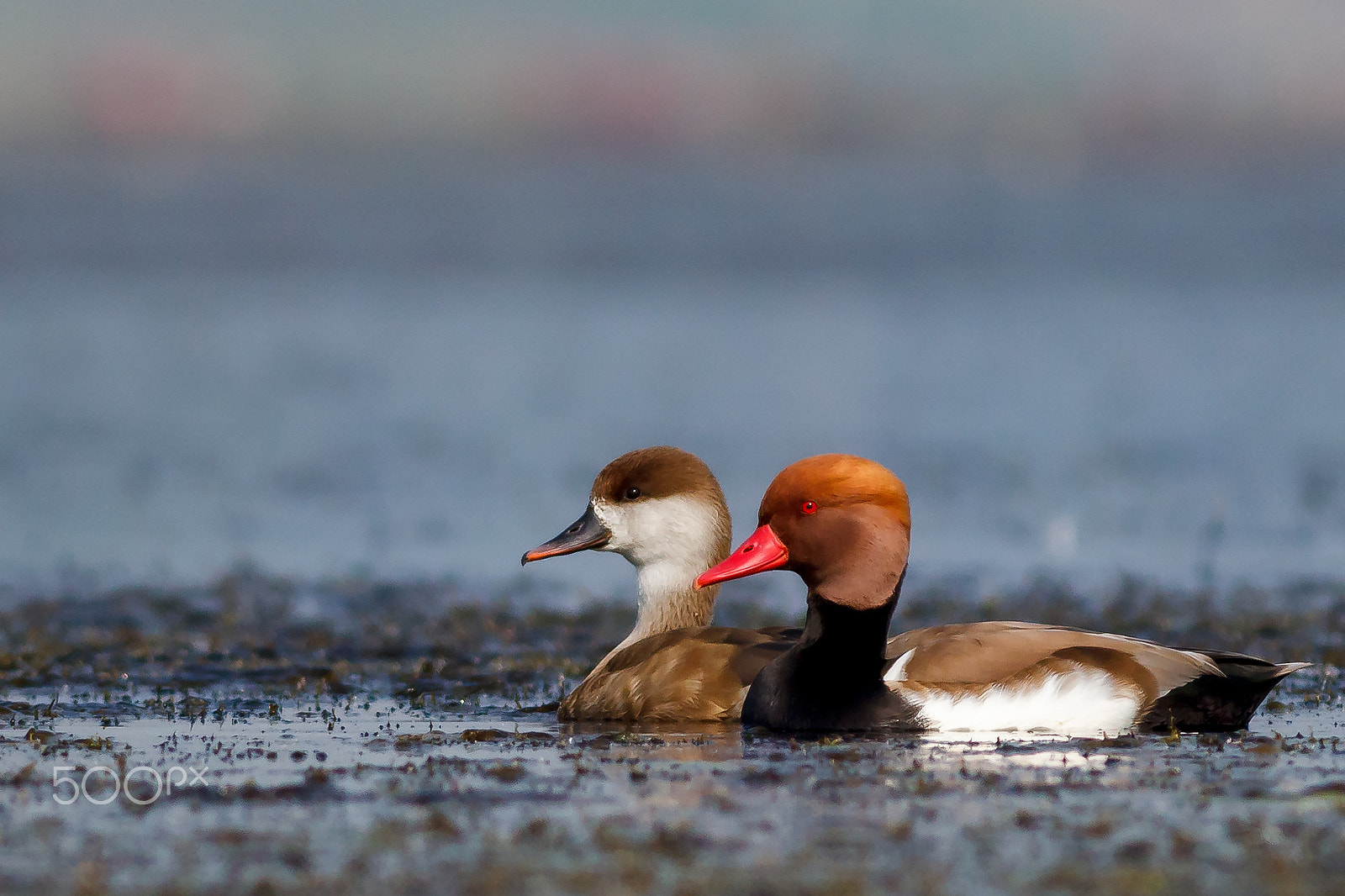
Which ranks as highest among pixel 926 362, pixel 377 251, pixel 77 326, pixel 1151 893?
pixel 377 251

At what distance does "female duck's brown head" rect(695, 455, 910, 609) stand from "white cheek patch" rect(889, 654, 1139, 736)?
26.3 inches

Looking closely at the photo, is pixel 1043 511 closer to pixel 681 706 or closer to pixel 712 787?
pixel 681 706

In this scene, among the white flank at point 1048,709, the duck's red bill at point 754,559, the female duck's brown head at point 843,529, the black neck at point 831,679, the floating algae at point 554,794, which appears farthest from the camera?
the duck's red bill at point 754,559

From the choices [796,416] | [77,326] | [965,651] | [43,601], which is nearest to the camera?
[965,651]

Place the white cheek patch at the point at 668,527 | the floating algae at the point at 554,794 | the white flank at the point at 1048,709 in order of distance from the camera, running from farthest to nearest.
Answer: the white cheek patch at the point at 668,527, the white flank at the point at 1048,709, the floating algae at the point at 554,794

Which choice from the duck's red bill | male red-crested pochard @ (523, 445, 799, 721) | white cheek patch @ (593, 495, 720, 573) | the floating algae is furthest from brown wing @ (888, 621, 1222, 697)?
white cheek patch @ (593, 495, 720, 573)

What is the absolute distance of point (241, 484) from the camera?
1725 centimetres

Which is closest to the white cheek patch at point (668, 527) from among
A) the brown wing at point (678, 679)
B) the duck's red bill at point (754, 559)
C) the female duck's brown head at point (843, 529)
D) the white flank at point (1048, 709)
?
the brown wing at point (678, 679)

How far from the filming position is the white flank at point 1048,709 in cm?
814

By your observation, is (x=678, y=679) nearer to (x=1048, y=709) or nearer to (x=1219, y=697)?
(x=1048, y=709)

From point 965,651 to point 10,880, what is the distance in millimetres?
4106

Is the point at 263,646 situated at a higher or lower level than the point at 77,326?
lower

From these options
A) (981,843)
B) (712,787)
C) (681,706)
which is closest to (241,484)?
(681,706)

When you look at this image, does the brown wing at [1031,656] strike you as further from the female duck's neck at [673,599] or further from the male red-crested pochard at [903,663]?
the female duck's neck at [673,599]
